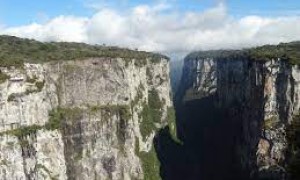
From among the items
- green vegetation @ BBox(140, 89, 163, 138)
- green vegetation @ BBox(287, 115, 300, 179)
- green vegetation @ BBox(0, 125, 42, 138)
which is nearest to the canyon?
green vegetation @ BBox(0, 125, 42, 138)

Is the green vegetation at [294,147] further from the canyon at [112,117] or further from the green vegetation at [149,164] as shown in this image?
the green vegetation at [149,164]

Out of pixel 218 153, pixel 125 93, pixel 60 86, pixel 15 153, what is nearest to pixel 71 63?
pixel 60 86

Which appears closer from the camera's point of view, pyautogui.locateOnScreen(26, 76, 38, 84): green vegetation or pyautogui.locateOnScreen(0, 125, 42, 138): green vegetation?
pyautogui.locateOnScreen(0, 125, 42, 138): green vegetation

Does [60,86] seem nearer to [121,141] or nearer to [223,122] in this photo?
[121,141]

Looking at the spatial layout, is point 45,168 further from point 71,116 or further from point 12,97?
point 12,97

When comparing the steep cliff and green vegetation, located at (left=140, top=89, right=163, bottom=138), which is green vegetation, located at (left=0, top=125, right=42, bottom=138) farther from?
green vegetation, located at (left=140, top=89, right=163, bottom=138)

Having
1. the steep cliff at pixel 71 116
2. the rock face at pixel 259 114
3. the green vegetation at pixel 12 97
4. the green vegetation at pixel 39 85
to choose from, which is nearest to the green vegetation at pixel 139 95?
the steep cliff at pixel 71 116
